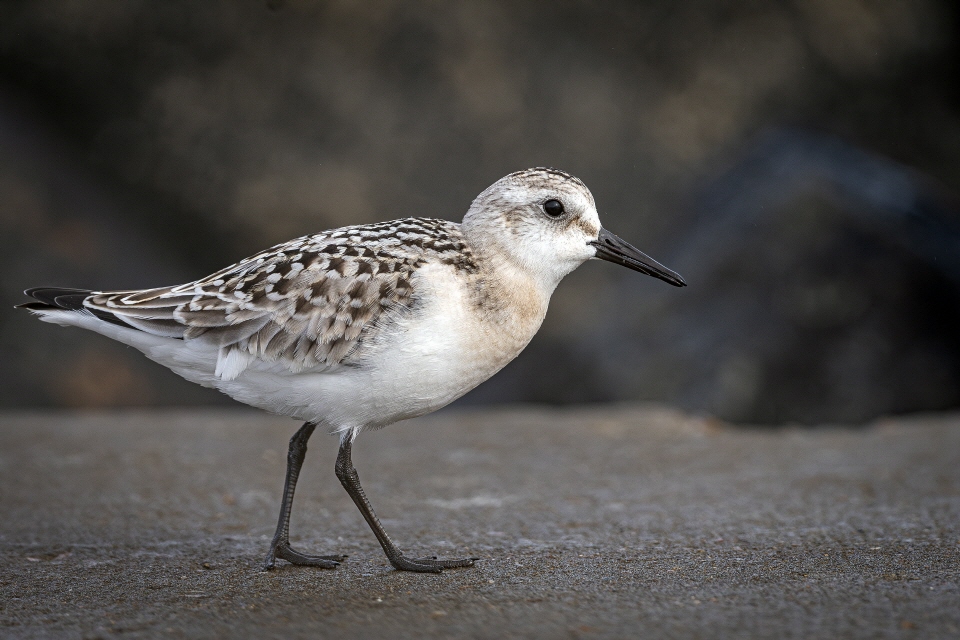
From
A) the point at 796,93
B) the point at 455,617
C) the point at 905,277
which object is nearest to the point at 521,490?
the point at 455,617

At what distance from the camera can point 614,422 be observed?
7375 mm

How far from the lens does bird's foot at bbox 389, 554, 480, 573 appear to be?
440cm

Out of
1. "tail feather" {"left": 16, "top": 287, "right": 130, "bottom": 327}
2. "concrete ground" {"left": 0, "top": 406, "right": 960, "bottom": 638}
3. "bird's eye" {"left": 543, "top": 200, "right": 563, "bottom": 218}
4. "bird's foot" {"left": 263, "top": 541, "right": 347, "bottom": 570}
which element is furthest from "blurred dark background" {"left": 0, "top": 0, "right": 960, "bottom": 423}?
"tail feather" {"left": 16, "top": 287, "right": 130, "bottom": 327}

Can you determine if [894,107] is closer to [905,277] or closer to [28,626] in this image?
[905,277]

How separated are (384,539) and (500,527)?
35.6 inches

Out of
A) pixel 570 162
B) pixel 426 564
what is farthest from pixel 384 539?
pixel 570 162

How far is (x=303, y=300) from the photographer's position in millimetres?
4520

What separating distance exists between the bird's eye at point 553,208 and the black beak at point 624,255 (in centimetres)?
21

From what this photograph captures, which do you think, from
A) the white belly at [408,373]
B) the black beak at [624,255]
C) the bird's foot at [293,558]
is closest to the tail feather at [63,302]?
the white belly at [408,373]

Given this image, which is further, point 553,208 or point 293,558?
point 553,208

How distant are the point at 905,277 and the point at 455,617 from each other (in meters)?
5.34

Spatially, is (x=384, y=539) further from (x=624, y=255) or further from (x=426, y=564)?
(x=624, y=255)

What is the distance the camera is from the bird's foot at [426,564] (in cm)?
440

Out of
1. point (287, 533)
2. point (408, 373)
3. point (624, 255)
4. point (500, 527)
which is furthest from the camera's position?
point (500, 527)
